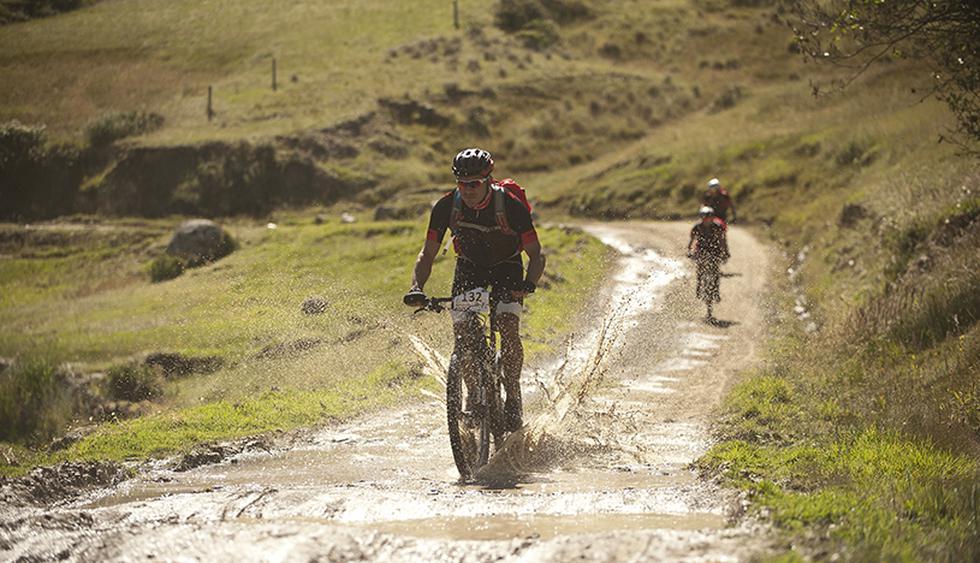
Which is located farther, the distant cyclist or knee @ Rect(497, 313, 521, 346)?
the distant cyclist

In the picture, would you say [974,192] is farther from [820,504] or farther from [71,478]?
[71,478]

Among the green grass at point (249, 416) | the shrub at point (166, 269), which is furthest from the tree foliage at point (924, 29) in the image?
the shrub at point (166, 269)

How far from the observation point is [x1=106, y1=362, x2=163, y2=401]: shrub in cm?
1758

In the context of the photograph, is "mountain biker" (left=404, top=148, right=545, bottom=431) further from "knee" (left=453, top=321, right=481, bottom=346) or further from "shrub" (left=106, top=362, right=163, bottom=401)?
"shrub" (left=106, top=362, right=163, bottom=401)

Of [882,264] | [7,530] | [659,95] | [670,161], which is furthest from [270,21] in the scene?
[7,530]

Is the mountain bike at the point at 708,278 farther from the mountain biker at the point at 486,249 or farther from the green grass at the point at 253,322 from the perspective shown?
the mountain biker at the point at 486,249

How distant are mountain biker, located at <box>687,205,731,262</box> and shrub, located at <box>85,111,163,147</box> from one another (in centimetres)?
2939

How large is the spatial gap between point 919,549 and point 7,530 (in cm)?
521

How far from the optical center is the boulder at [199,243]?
3030 centimetres

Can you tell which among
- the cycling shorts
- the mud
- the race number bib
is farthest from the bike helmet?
the mud

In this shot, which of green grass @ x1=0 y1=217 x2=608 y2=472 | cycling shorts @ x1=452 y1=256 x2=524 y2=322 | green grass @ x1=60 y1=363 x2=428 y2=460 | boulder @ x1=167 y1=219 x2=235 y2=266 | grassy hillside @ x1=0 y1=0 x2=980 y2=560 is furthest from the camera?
boulder @ x1=167 y1=219 x2=235 y2=266

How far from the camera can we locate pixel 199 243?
3084 cm

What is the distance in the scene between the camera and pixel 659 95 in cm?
5634

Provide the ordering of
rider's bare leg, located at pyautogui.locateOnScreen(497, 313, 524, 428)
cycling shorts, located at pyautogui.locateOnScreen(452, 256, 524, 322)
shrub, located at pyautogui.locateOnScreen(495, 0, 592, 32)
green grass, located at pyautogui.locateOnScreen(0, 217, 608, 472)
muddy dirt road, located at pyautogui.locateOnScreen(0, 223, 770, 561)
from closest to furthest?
muddy dirt road, located at pyautogui.locateOnScreen(0, 223, 770, 561), cycling shorts, located at pyautogui.locateOnScreen(452, 256, 524, 322), rider's bare leg, located at pyautogui.locateOnScreen(497, 313, 524, 428), green grass, located at pyautogui.locateOnScreen(0, 217, 608, 472), shrub, located at pyautogui.locateOnScreen(495, 0, 592, 32)
